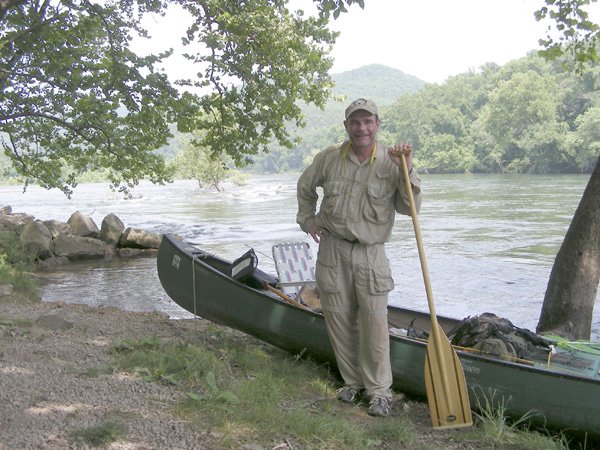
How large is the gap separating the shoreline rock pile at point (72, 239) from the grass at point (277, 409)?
29.1 feet

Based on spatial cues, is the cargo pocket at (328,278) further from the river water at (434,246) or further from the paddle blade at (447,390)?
the river water at (434,246)

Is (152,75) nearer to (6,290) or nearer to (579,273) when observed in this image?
(6,290)

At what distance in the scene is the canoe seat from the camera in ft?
17.7

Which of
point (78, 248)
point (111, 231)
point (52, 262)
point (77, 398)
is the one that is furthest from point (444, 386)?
point (111, 231)

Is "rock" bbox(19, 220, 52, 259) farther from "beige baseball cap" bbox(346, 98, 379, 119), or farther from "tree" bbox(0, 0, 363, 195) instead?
"beige baseball cap" bbox(346, 98, 379, 119)

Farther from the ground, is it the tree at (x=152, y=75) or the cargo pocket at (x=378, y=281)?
the tree at (x=152, y=75)

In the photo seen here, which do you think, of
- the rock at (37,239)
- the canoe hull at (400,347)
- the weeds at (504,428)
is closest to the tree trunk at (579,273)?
the canoe hull at (400,347)

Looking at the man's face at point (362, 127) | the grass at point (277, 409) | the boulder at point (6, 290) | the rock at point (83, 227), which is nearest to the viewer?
the grass at point (277, 409)

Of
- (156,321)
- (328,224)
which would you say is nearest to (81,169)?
(156,321)

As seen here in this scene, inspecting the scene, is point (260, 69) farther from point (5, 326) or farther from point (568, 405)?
point (568, 405)

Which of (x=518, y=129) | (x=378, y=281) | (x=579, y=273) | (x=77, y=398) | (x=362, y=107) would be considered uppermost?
(x=518, y=129)

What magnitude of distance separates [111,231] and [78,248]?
4.12ft

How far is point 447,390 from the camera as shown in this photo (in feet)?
11.8

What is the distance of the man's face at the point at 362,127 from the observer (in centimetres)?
354
